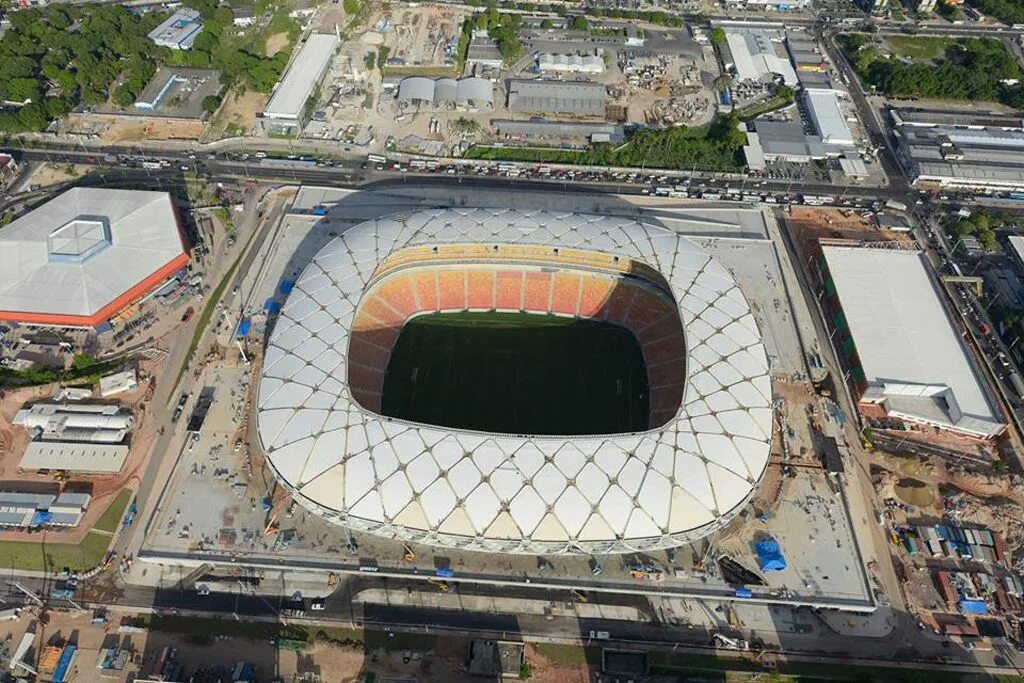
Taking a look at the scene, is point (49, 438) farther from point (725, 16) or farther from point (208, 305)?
point (725, 16)

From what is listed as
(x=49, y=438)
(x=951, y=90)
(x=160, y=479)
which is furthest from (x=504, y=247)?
(x=951, y=90)

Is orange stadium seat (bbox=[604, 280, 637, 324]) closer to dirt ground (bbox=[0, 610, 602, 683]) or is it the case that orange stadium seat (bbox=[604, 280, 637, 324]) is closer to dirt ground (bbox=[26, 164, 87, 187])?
dirt ground (bbox=[0, 610, 602, 683])

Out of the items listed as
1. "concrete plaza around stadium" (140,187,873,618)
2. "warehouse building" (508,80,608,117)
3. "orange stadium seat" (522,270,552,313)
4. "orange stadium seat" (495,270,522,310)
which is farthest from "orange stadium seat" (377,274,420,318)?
"warehouse building" (508,80,608,117)

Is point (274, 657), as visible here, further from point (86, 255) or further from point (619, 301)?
point (86, 255)

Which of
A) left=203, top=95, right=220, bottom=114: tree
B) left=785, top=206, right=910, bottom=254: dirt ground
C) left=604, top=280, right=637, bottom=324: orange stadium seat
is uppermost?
left=203, top=95, right=220, bottom=114: tree

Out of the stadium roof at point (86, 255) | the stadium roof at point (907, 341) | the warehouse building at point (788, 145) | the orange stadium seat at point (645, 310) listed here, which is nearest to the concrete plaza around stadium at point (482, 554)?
the stadium roof at point (907, 341)

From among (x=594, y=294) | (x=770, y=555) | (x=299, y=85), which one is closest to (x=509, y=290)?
(x=594, y=294)
